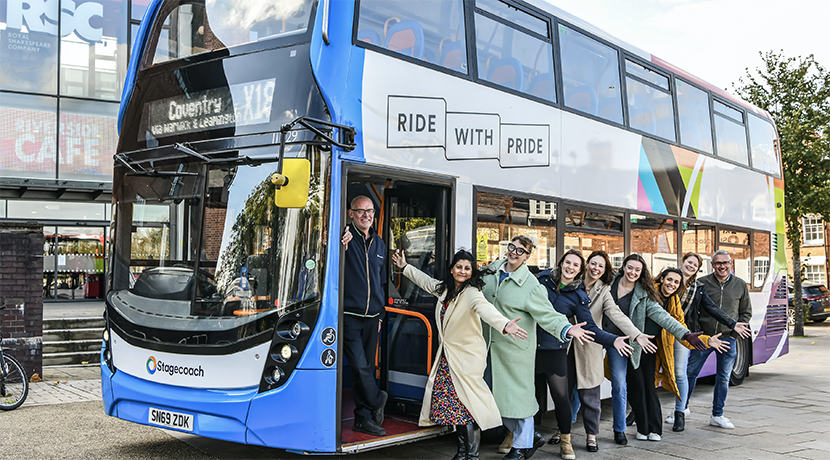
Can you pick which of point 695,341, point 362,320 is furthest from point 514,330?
point 695,341

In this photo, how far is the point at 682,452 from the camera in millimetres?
6703

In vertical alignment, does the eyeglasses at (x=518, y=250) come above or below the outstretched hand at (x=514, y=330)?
above

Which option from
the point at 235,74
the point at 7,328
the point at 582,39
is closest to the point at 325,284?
the point at 235,74

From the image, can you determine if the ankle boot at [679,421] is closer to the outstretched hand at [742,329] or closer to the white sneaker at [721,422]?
the white sneaker at [721,422]

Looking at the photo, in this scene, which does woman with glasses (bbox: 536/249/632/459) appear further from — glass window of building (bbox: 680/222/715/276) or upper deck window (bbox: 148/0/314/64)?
glass window of building (bbox: 680/222/715/276)

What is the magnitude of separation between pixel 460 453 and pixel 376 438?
801mm

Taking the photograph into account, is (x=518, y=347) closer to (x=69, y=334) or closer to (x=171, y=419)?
(x=171, y=419)

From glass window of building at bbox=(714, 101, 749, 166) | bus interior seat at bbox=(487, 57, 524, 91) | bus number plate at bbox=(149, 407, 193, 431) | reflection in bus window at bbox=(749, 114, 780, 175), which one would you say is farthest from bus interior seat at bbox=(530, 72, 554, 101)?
reflection in bus window at bbox=(749, 114, 780, 175)

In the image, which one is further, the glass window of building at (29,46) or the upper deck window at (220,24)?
the glass window of building at (29,46)

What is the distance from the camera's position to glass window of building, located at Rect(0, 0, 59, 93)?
17656 mm

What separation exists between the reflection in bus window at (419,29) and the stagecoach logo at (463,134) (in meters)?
0.40

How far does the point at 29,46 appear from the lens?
58.7 feet

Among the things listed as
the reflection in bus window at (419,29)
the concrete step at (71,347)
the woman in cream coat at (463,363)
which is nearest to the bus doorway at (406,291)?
the woman in cream coat at (463,363)

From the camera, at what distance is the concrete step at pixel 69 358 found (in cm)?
1128
